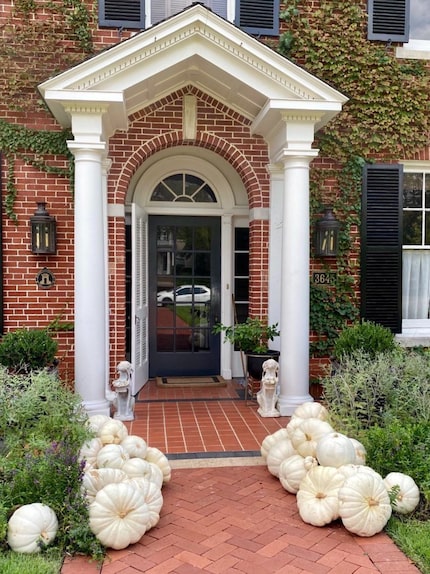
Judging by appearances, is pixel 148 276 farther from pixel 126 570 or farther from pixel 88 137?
pixel 126 570

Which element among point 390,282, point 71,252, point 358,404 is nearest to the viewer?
point 358,404

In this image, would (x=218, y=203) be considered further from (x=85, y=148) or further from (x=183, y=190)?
(x=85, y=148)

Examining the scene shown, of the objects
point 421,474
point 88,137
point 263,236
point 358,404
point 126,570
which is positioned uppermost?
point 88,137

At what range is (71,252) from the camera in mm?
6410

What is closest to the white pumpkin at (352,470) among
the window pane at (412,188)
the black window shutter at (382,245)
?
the black window shutter at (382,245)

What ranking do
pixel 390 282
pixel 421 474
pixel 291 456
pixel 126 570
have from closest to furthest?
1. pixel 126 570
2. pixel 421 474
3. pixel 291 456
4. pixel 390 282

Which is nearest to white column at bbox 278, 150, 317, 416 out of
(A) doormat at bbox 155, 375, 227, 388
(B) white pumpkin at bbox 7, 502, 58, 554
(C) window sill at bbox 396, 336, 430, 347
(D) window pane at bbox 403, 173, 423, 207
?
(A) doormat at bbox 155, 375, 227, 388

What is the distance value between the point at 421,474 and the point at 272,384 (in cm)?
238

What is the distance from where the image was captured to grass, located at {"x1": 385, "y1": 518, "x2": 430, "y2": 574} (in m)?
3.07

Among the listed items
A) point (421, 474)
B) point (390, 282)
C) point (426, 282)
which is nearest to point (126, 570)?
point (421, 474)

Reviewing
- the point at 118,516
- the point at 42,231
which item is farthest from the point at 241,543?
the point at 42,231

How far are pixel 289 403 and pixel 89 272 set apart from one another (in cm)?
253

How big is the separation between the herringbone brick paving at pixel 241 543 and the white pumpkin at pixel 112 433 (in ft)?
1.67

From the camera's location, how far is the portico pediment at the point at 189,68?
5270 millimetres
